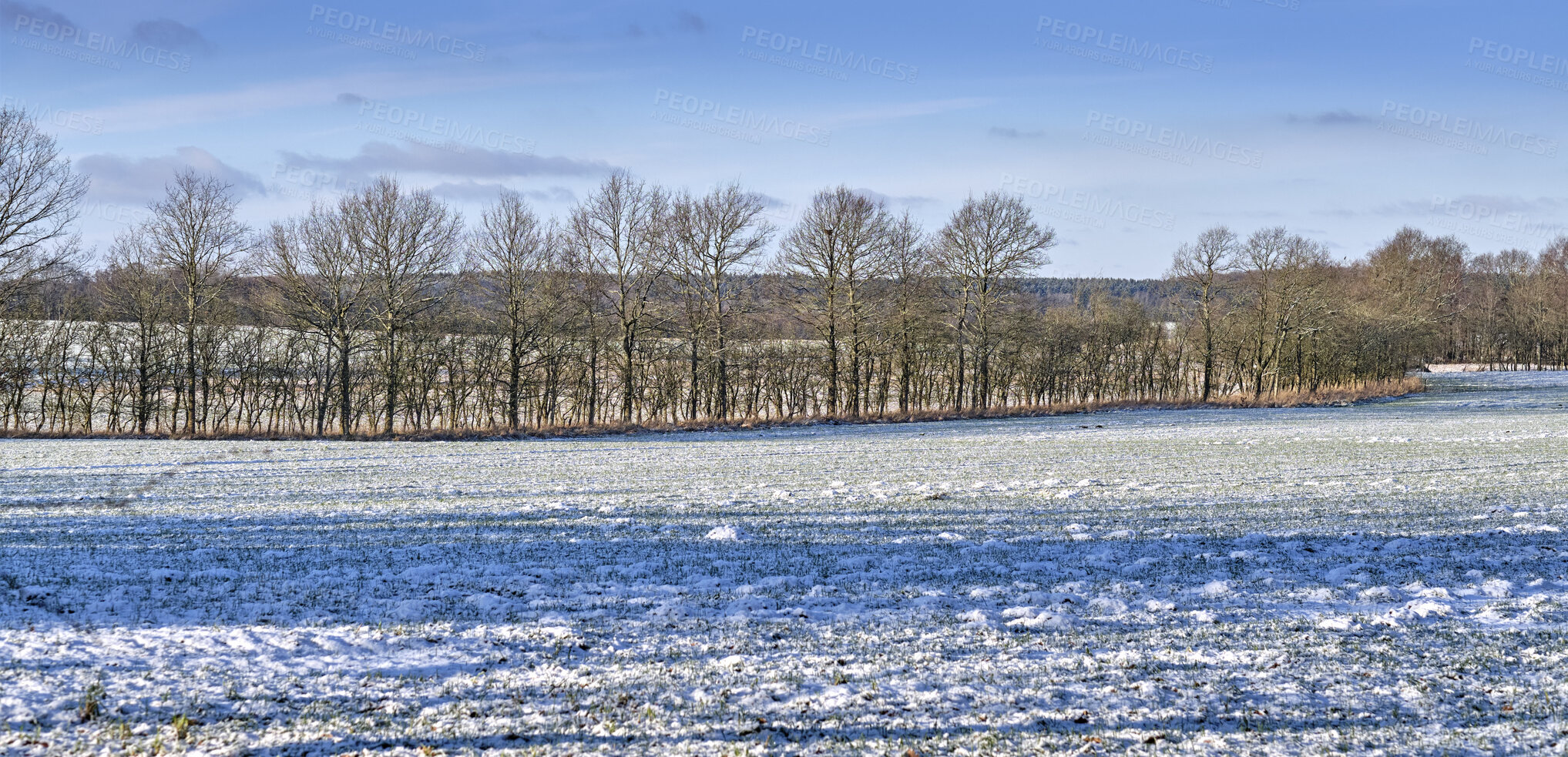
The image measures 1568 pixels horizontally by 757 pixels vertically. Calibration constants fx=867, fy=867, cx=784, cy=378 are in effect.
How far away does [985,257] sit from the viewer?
148 feet

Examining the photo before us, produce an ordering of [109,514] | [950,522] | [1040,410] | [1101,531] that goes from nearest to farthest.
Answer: [1101,531] → [950,522] → [109,514] → [1040,410]

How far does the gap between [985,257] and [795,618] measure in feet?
130

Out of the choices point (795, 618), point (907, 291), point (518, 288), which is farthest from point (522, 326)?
point (795, 618)

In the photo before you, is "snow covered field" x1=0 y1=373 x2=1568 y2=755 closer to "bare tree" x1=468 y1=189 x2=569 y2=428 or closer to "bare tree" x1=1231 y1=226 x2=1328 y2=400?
"bare tree" x1=468 y1=189 x2=569 y2=428

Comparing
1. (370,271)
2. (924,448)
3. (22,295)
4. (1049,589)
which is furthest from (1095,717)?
(22,295)

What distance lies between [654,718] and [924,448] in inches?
866

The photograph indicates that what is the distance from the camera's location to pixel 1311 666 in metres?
6.13

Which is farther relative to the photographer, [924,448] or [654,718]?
[924,448]

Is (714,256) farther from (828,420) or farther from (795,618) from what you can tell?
(795,618)

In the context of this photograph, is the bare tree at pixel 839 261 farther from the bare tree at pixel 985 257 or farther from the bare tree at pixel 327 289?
the bare tree at pixel 327 289

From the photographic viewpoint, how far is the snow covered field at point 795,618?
512cm

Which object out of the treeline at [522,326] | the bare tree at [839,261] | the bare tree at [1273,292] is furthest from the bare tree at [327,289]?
the bare tree at [1273,292]

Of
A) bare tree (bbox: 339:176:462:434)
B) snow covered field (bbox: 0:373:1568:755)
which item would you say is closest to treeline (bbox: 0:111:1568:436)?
bare tree (bbox: 339:176:462:434)

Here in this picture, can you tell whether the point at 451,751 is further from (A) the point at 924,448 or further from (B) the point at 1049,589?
(A) the point at 924,448
